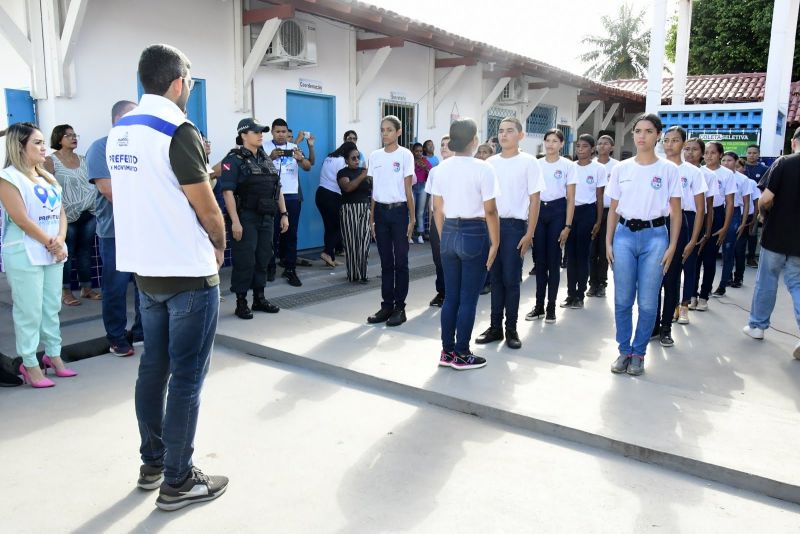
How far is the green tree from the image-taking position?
2064cm

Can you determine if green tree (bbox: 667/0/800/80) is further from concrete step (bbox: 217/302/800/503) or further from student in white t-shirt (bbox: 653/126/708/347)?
concrete step (bbox: 217/302/800/503)

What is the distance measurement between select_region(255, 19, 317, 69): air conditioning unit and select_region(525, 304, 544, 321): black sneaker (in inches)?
182

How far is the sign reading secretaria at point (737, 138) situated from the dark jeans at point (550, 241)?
7.06 meters

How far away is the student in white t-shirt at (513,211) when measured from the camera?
5109mm

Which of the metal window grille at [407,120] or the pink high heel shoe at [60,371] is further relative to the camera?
the metal window grille at [407,120]

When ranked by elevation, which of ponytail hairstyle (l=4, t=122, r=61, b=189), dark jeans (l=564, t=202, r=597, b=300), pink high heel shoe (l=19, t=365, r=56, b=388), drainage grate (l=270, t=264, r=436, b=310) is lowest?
pink high heel shoe (l=19, t=365, r=56, b=388)

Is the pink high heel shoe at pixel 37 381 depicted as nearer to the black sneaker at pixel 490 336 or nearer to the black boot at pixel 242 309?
the black boot at pixel 242 309

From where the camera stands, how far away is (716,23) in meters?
22.0

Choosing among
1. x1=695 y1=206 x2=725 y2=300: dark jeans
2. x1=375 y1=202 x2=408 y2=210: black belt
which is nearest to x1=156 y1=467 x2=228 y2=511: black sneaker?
x1=375 y1=202 x2=408 y2=210: black belt

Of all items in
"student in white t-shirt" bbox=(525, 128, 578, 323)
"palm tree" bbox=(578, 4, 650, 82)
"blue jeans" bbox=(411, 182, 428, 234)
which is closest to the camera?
"student in white t-shirt" bbox=(525, 128, 578, 323)

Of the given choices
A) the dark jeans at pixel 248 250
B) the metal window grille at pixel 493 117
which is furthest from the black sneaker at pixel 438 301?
the metal window grille at pixel 493 117

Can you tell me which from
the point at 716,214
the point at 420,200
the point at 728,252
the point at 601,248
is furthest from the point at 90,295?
the point at 728,252

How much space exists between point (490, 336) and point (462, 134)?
1.81 meters

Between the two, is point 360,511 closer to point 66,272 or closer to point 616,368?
point 616,368
